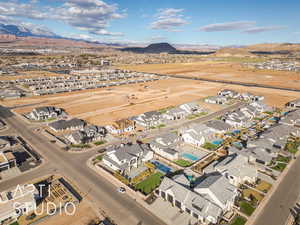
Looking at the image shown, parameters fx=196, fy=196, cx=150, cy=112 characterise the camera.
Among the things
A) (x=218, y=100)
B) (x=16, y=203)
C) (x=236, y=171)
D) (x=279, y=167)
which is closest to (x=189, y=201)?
(x=236, y=171)

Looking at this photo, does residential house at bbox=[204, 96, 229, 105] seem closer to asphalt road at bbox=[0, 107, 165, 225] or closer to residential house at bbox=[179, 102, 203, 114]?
residential house at bbox=[179, 102, 203, 114]

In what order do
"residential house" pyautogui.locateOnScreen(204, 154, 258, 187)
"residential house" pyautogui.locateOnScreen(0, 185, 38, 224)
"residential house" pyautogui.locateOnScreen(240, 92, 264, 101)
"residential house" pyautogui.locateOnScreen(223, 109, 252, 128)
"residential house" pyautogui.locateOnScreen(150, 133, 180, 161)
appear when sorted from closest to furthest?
"residential house" pyautogui.locateOnScreen(0, 185, 38, 224), "residential house" pyautogui.locateOnScreen(204, 154, 258, 187), "residential house" pyautogui.locateOnScreen(150, 133, 180, 161), "residential house" pyautogui.locateOnScreen(223, 109, 252, 128), "residential house" pyautogui.locateOnScreen(240, 92, 264, 101)

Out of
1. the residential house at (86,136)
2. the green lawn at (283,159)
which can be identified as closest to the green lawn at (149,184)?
the residential house at (86,136)

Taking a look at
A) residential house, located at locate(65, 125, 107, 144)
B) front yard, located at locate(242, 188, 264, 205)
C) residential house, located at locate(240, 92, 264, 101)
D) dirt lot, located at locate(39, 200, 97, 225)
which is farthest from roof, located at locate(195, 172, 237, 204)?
residential house, located at locate(240, 92, 264, 101)

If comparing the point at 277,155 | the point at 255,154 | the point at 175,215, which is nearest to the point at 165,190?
the point at 175,215

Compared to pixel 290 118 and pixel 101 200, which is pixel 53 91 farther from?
pixel 290 118
